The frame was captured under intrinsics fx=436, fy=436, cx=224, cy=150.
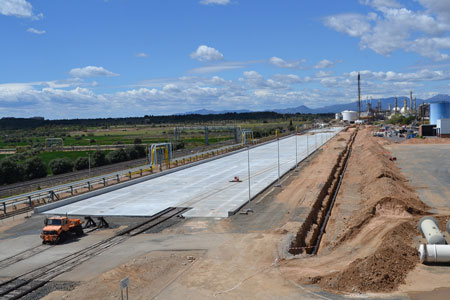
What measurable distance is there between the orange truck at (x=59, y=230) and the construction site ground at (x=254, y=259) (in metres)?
0.52

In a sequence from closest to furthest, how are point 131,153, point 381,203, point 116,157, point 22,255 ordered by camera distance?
1. point 22,255
2. point 381,203
3. point 116,157
4. point 131,153

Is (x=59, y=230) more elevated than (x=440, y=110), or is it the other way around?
(x=440, y=110)

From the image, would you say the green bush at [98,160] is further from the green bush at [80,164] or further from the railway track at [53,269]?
the railway track at [53,269]

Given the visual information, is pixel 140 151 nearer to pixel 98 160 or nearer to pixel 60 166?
pixel 98 160

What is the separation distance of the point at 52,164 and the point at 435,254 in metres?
60.8

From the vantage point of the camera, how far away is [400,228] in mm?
19672

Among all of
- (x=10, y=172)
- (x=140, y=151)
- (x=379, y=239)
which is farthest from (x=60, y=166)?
(x=379, y=239)

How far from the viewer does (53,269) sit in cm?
1769

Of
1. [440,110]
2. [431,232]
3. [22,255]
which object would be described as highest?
[440,110]

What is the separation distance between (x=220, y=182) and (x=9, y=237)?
19.6 m

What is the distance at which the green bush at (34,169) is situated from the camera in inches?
2350

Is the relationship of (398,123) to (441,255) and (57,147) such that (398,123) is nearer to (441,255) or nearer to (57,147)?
(57,147)

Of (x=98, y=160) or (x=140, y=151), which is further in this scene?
(x=140, y=151)

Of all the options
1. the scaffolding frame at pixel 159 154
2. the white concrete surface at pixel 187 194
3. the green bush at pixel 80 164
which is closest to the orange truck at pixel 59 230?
the white concrete surface at pixel 187 194
